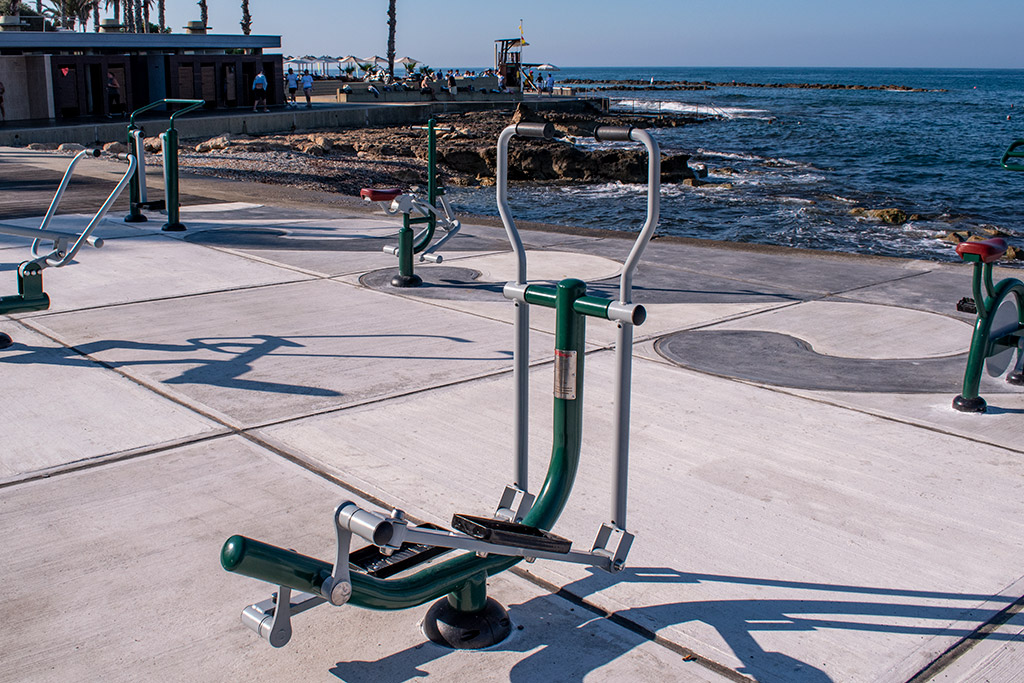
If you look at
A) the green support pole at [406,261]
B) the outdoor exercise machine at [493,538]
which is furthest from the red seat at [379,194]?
the outdoor exercise machine at [493,538]

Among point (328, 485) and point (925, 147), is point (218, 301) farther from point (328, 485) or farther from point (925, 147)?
point (925, 147)

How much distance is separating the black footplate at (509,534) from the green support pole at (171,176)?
8641 mm

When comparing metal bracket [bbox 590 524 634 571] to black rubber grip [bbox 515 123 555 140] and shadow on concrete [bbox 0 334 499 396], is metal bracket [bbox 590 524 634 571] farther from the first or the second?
shadow on concrete [bbox 0 334 499 396]

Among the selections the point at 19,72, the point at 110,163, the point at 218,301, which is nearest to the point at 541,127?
the point at 218,301

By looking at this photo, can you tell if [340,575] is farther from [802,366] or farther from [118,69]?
[118,69]

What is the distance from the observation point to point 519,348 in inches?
139

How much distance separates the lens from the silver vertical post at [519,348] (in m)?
3.52

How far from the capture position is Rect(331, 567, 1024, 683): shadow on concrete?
3.09 meters

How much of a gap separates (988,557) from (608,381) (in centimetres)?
264

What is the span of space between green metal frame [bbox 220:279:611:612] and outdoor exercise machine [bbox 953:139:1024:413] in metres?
2.91

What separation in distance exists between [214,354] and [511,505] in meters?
3.51

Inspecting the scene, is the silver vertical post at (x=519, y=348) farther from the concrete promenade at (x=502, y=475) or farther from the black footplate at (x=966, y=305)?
the black footplate at (x=966, y=305)

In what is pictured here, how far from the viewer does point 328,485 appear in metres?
4.44

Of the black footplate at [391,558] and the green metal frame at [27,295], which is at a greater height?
the green metal frame at [27,295]
